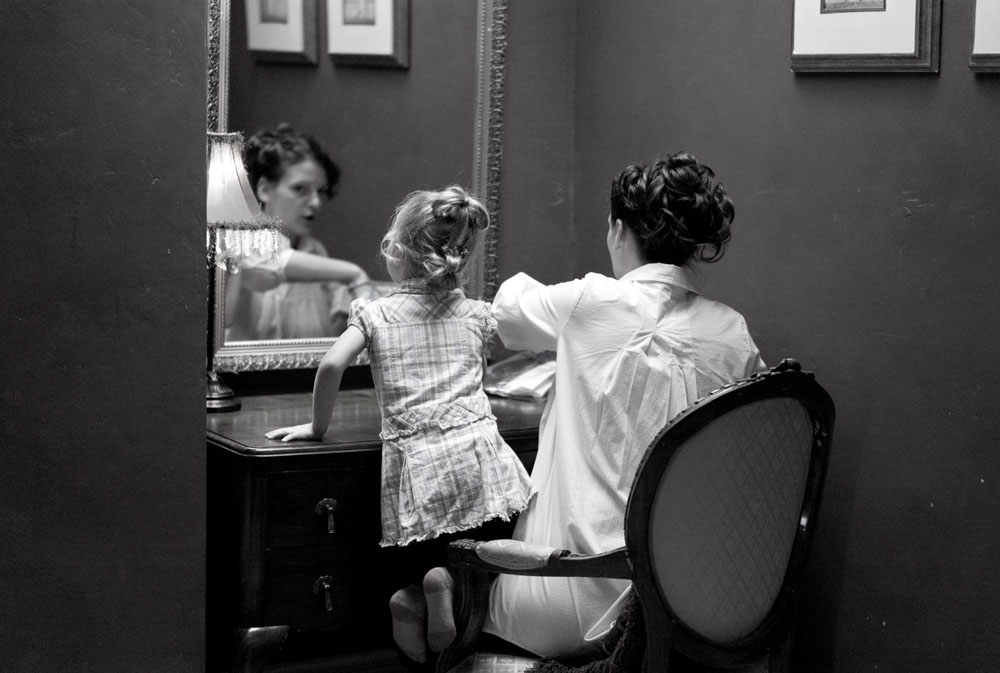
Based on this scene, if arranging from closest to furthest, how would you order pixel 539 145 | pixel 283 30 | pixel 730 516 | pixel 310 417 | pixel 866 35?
pixel 730 516 < pixel 866 35 < pixel 310 417 < pixel 283 30 < pixel 539 145

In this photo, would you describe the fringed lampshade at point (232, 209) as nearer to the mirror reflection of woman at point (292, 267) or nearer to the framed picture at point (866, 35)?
the mirror reflection of woman at point (292, 267)

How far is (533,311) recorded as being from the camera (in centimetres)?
241

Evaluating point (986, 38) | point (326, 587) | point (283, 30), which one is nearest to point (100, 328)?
point (326, 587)

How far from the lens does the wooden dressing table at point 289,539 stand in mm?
2439

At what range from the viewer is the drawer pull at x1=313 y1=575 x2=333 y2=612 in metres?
2.50

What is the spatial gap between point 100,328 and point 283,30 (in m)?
1.05

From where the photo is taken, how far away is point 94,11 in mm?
2068

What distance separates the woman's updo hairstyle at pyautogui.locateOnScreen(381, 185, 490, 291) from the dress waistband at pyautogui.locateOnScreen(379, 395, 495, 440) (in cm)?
24

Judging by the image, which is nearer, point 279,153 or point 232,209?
point 232,209

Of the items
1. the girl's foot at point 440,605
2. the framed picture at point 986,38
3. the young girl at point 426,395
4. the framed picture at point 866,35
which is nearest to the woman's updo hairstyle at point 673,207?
the young girl at point 426,395

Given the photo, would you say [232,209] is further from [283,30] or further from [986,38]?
[986,38]

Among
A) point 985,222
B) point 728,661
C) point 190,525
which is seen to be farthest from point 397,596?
point 985,222

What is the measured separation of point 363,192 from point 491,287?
0.45 meters

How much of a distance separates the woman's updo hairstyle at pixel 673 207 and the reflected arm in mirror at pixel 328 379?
1.86 feet
